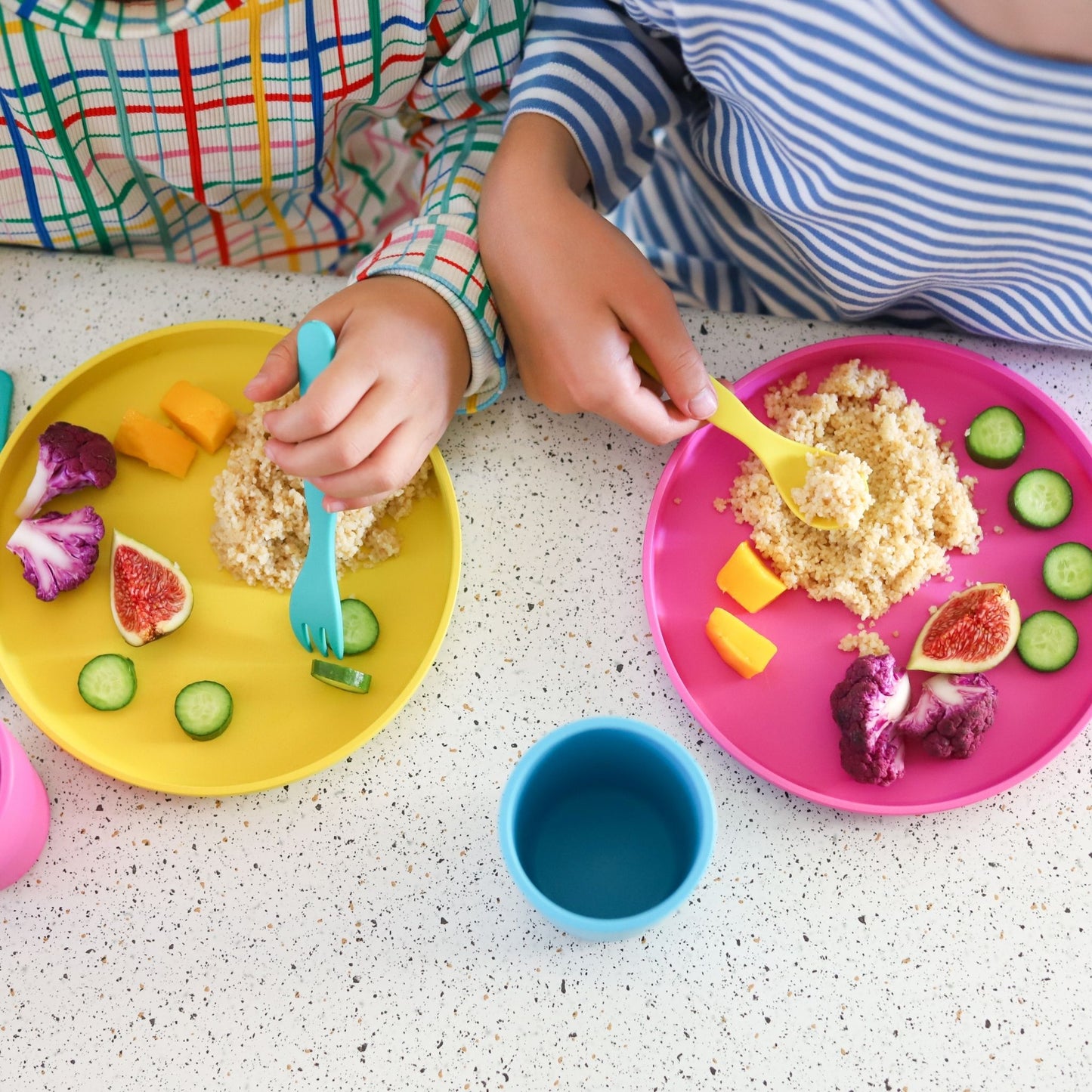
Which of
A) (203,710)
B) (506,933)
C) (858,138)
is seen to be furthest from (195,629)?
(858,138)

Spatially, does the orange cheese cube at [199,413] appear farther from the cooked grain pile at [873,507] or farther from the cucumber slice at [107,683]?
the cooked grain pile at [873,507]

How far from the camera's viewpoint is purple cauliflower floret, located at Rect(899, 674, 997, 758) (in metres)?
0.90

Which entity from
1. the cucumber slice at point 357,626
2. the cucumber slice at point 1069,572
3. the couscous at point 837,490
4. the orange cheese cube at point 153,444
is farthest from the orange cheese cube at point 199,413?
the cucumber slice at point 1069,572

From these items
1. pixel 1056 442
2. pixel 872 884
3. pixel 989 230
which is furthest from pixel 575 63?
pixel 872 884

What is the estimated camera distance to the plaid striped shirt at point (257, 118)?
960 mm

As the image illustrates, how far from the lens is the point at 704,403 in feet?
3.13

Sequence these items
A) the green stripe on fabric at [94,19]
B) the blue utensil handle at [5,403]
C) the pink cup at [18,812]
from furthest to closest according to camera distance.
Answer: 1. the blue utensil handle at [5,403]
2. the pink cup at [18,812]
3. the green stripe on fabric at [94,19]

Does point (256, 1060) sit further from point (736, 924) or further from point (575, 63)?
point (575, 63)

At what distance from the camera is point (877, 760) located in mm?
891

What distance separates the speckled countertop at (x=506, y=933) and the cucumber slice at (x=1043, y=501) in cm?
21

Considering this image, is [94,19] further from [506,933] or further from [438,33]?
[506,933]

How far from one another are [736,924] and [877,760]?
0.19 m

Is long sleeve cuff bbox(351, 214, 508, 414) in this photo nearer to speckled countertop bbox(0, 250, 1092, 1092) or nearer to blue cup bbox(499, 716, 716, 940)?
speckled countertop bbox(0, 250, 1092, 1092)

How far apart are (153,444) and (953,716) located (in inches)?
32.1
